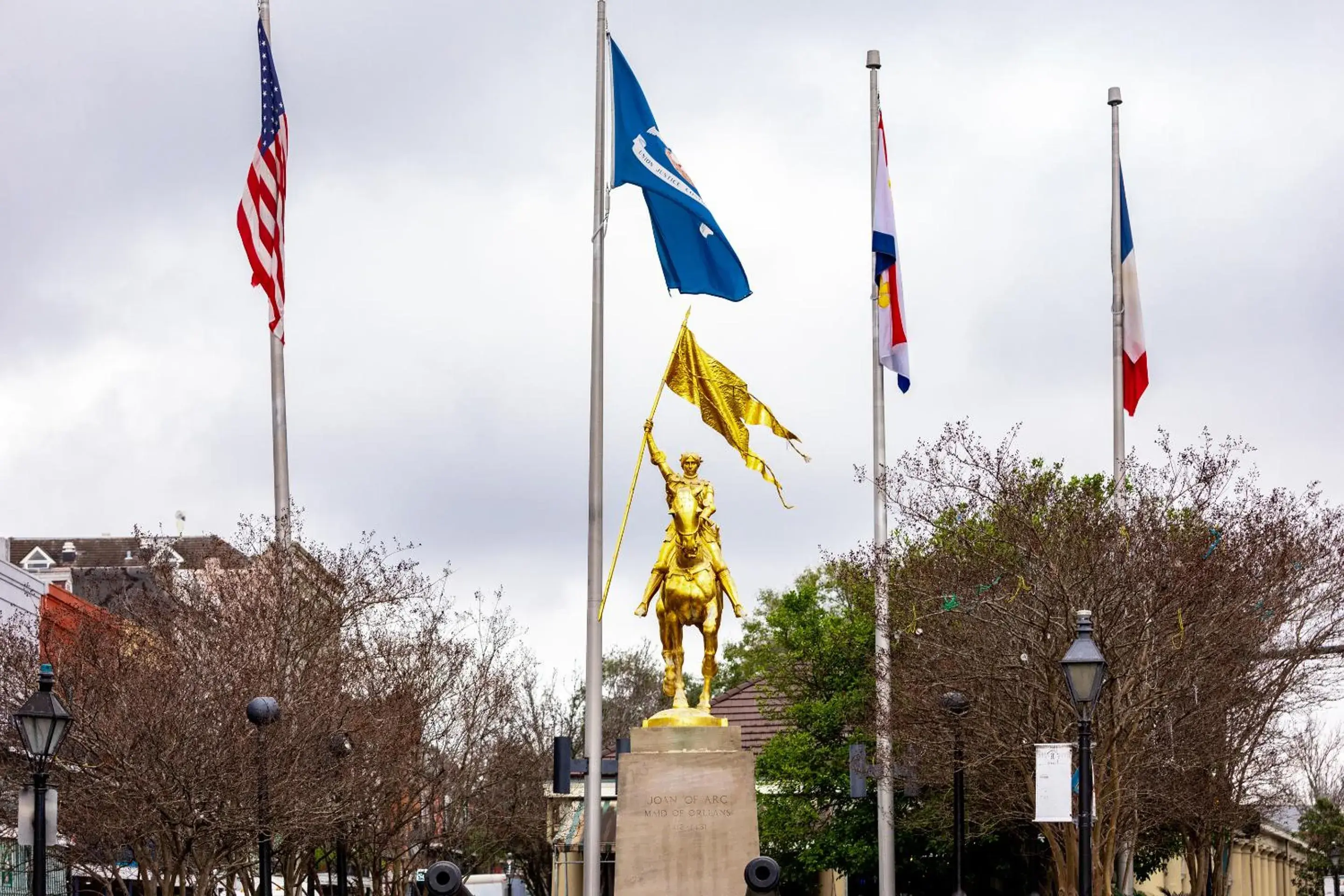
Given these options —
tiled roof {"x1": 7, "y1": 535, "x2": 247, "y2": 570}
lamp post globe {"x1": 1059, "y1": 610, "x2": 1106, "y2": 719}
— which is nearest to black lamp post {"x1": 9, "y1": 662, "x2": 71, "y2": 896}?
lamp post globe {"x1": 1059, "y1": 610, "x2": 1106, "y2": 719}

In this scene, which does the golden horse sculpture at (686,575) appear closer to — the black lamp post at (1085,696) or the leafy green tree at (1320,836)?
the black lamp post at (1085,696)

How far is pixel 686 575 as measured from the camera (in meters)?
28.0

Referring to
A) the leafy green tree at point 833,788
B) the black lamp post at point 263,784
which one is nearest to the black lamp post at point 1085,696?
the black lamp post at point 263,784

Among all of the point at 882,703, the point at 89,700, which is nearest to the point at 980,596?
the point at 882,703

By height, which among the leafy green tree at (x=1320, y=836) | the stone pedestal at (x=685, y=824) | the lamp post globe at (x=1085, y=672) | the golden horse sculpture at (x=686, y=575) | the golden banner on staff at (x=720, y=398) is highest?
the golden banner on staff at (x=720, y=398)

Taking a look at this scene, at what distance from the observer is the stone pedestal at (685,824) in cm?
2709

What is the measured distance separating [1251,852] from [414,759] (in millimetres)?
56643

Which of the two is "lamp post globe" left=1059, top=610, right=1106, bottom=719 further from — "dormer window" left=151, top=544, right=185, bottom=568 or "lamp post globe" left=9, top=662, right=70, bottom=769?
"dormer window" left=151, top=544, right=185, bottom=568

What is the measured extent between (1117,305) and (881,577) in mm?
6801

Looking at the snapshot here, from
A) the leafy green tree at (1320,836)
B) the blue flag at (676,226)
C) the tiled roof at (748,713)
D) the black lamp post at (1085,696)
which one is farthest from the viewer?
the leafy green tree at (1320,836)

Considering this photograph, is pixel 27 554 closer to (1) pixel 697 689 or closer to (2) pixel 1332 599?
(1) pixel 697 689

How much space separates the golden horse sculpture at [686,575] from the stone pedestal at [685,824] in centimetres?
70

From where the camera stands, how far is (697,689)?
88.0 meters

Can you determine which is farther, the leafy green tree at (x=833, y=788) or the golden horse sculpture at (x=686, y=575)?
the leafy green tree at (x=833, y=788)
